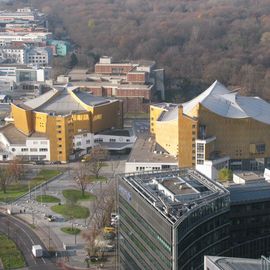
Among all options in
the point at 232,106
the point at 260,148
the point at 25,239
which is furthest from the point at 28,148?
the point at 25,239

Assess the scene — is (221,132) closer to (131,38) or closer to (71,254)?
(71,254)

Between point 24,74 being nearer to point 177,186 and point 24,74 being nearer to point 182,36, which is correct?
point 182,36

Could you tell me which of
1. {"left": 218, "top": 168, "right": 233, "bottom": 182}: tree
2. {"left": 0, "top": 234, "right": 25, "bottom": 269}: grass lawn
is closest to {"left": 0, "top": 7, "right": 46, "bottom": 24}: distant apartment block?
{"left": 218, "top": 168, "right": 233, "bottom": 182}: tree

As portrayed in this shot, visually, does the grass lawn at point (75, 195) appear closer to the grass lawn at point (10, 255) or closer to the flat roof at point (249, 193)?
the grass lawn at point (10, 255)

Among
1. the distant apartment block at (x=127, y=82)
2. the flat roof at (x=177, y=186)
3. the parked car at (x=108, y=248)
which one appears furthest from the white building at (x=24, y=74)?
the flat roof at (x=177, y=186)

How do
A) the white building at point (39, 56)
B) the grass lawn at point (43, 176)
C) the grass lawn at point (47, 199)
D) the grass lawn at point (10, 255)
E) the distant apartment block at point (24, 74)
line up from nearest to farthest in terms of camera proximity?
the grass lawn at point (10, 255)
the grass lawn at point (47, 199)
the grass lawn at point (43, 176)
the distant apartment block at point (24, 74)
the white building at point (39, 56)

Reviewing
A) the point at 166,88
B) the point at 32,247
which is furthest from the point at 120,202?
the point at 166,88
